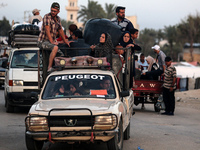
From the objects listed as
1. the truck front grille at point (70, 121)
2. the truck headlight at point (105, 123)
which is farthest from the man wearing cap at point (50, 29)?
the truck headlight at point (105, 123)

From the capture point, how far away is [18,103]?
15.2 meters

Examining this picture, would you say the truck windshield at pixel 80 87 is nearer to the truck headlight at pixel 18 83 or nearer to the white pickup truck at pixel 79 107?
the white pickup truck at pixel 79 107

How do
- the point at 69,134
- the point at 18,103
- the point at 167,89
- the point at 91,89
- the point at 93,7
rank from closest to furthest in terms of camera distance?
the point at 69,134 < the point at 91,89 < the point at 18,103 < the point at 167,89 < the point at 93,7

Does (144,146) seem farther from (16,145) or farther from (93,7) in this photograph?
(93,7)

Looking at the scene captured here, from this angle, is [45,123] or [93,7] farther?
[93,7]

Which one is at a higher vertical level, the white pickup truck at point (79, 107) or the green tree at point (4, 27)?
the green tree at point (4, 27)

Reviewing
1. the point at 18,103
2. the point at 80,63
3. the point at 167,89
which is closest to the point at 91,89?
the point at 80,63

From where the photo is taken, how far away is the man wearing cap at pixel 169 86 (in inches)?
647

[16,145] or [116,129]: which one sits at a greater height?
[116,129]

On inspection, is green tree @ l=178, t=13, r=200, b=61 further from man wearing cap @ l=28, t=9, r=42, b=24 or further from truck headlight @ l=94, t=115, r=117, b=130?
truck headlight @ l=94, t=115, r=117, b=130

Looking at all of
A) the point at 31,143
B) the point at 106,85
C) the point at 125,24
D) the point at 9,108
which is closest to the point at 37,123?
the point at 31,143

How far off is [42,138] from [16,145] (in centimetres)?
183

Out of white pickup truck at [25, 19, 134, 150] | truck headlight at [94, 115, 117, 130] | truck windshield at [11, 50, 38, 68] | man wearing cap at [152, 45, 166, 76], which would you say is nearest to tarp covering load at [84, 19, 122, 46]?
white pickup truck at [25, 19, 134, 150]

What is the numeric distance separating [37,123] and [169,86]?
944 centimetres
